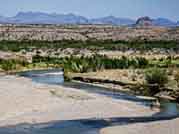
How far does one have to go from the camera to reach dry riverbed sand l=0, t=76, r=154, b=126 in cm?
2242

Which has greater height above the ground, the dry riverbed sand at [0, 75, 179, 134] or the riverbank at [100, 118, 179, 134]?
the riverbank at [100, 118, 179, 134]

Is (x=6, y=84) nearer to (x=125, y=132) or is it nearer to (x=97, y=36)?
(x=125, y=132)

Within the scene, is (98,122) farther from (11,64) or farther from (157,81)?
(11,64)

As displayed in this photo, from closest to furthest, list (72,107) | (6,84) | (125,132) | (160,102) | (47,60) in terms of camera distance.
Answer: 1. (125,132)
2. (72,107)
3. (160,102)
4. (6,84)
5. (47,60)

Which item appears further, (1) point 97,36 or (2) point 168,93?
(1) point 97,36

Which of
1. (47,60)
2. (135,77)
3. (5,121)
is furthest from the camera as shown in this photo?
(47,60)

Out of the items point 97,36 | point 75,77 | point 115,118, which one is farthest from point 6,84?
point 97,36

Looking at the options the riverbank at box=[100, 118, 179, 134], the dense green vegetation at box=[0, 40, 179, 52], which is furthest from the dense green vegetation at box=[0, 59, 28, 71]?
the riverbank at box=[100, 118, 179, 134]

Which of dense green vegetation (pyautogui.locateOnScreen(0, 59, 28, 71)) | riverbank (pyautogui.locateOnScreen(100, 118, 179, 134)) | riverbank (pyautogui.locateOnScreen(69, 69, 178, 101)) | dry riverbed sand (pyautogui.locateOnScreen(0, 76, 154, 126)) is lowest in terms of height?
dense green vegetation (pyautogui.locateOnScreen(0, 59, 28, 71))

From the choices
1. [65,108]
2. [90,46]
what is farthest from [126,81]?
[90,46]

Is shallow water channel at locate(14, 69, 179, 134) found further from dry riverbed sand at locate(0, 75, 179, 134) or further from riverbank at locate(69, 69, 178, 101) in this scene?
riverbank at locate(69, 69, 178, 101)

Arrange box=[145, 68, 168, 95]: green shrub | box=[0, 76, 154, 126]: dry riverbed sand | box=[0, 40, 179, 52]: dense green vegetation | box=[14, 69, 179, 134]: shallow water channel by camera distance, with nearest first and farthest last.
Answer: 1. box=[14, 69, 179, 134]: shallow water channel
2. box=[0, 76, 154, 126]: dry riverbed sand
3. box=[145, 68, 168, 95]: green shrub
4. box=[0, 40, 179, 52]: dense green vegetation

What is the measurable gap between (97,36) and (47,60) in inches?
3055

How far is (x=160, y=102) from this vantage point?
27.8 metres
